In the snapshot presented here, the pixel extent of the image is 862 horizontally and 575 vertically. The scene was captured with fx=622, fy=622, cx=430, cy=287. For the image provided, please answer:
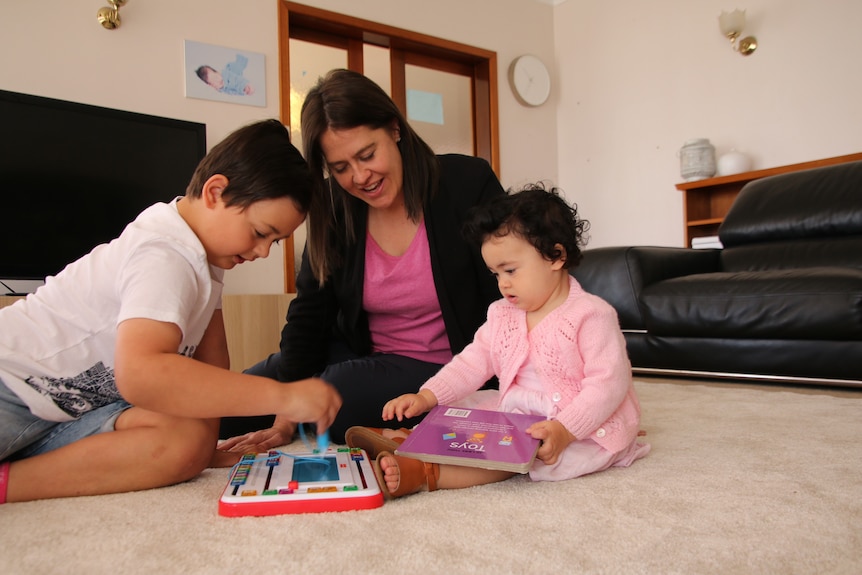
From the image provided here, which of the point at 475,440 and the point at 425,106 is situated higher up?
the point at 425,106

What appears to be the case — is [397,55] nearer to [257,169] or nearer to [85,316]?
[257,169]

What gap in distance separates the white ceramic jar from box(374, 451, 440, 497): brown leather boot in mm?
3036

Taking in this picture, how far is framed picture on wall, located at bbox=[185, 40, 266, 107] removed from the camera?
110 inches

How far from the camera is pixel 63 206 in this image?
217cm

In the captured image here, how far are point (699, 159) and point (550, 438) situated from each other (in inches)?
117

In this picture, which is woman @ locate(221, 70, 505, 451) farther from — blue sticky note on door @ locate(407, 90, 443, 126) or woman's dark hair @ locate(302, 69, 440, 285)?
blue sticky note on door @ locate(407, 90, 443, 126)

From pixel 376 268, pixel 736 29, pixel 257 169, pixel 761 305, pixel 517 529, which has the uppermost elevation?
pixel 736 29

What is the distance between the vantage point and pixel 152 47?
8.86ft

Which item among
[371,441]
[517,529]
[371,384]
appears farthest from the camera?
[371,384]

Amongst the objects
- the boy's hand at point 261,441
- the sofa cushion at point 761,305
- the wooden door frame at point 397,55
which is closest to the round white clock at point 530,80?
the wooden door frame at point 397,55

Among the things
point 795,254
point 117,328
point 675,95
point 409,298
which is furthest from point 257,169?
point 675,95

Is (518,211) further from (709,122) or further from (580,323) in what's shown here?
(709,122)

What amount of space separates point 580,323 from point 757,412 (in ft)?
2.34

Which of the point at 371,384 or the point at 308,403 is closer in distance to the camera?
the point at 308,403
